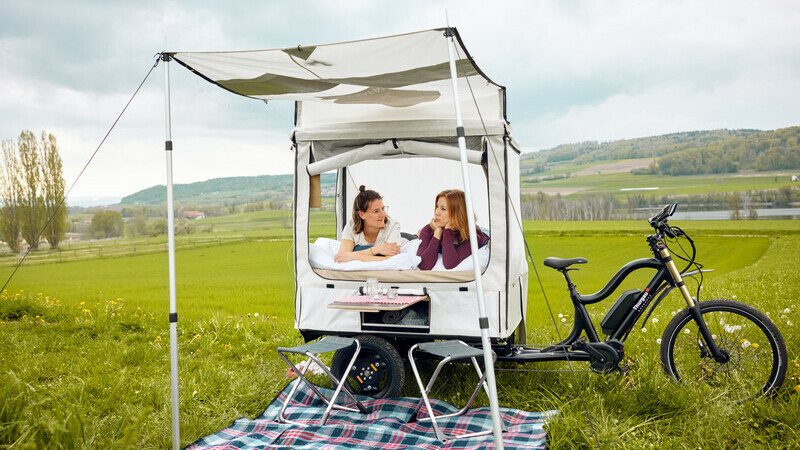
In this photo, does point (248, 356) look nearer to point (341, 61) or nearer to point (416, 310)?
point (416, 310)

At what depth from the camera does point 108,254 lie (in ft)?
91.1

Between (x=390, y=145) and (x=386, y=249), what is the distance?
1.05m

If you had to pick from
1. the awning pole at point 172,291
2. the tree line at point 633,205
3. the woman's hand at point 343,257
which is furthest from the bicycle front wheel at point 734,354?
the tree line at point 633,205

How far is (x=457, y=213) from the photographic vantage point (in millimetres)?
4391

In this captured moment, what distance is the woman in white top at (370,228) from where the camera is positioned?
16.0ft

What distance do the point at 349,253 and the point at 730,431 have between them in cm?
281

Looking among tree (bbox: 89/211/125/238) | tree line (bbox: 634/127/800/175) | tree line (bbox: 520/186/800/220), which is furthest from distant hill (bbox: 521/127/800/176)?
tree (bbox: 89/211/125/238)

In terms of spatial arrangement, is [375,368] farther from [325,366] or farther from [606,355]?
[606,355]

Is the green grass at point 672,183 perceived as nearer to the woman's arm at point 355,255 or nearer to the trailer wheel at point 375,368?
the woman's arm at point 355,255

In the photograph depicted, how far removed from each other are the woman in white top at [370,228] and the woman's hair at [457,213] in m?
0.69

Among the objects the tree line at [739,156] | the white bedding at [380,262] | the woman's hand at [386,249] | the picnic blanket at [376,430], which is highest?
the tree line at [739,156]

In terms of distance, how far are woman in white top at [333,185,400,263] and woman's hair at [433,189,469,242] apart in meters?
0.69

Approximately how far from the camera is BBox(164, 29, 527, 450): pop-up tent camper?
334 centimetres

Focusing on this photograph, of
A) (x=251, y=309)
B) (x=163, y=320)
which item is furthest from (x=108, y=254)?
(x=163, y=320)
